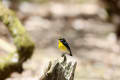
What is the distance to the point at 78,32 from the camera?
12953 millimetres

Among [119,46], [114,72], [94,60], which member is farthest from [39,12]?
[114,72]

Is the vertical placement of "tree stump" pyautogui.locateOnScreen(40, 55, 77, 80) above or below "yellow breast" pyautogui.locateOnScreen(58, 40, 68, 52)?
below

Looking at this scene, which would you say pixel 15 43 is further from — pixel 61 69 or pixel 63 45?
pixel 63 45

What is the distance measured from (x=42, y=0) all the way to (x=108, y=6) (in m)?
3.88

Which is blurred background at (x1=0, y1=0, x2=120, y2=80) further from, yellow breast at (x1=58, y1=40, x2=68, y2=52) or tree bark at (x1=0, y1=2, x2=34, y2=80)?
yellow breast at (x1=58, y1=40, x2=68, y2=52)

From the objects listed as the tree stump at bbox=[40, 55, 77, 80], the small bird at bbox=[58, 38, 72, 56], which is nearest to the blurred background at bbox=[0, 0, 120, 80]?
the tree stump at bbox=[40, 55, 77, 80]

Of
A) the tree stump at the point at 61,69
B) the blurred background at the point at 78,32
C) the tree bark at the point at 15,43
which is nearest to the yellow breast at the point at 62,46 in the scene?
the tree stump at the point at 61,69

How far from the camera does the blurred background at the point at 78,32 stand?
896cm

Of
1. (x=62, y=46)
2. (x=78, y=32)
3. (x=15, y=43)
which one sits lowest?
(x=78, y=32)

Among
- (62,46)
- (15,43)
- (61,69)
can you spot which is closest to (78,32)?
(15,43)

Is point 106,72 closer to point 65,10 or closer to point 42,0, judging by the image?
point 65,10

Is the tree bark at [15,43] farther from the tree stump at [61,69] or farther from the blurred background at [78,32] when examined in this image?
the tree stump at [61,69]

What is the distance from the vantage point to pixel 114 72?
9016mm

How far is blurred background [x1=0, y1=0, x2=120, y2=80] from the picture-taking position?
29.4 feet
